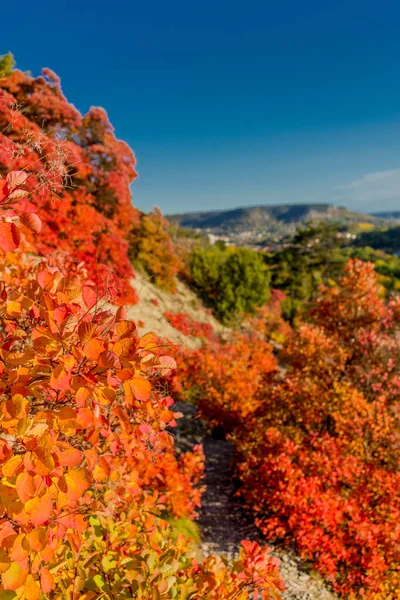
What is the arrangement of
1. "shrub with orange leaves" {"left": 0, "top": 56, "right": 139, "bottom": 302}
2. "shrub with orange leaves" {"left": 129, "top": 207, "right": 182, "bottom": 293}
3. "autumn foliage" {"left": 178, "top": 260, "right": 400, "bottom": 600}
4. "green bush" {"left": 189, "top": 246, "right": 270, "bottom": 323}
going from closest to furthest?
"autumn foliage" {"left": 178, "top": 260, "right": 400, "bottom": 600} → "shrub with orange leaves" {"left": 0, "top": 56, "right": 139, "bottom": 302} → "shrub with orange leaves" {"left": 129, "top": 207, "right": 182, "bottom": 293} → "green bush" {"left": 189, "top": 246, "right": 270, "bottom": 323}

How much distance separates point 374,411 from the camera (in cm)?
702

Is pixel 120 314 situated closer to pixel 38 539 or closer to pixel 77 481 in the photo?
pixel 77 481

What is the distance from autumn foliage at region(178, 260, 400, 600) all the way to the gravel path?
9.3 inches

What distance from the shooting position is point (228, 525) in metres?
7.42

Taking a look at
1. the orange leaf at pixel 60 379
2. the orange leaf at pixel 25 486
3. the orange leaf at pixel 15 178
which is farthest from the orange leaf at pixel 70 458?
the orange leaf at pixel 15 178

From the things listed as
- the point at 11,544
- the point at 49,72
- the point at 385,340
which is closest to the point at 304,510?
the point at 385,340

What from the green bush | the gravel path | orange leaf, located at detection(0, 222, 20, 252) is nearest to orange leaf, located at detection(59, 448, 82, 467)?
orange leaf, located at detection(0, 222, 20, 252)

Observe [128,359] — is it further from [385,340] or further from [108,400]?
[385,340]

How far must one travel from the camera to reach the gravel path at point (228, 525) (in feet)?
19.2

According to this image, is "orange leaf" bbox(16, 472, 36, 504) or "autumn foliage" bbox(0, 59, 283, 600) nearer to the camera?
"orange leaf" bbox(16, 472, 36, 504)

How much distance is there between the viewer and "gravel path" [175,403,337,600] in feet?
19.2

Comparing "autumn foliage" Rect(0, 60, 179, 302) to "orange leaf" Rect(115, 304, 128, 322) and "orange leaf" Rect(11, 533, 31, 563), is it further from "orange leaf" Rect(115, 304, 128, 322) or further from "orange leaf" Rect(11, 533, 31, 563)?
"orange leaf" Rect(11, 533, 31, 563)

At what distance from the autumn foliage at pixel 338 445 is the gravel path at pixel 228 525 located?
9.3 inches

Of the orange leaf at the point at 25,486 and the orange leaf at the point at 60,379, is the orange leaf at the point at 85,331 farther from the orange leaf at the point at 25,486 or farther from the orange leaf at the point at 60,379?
the orange leaf at the point at 25,486
